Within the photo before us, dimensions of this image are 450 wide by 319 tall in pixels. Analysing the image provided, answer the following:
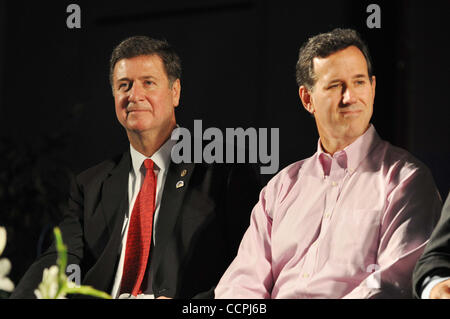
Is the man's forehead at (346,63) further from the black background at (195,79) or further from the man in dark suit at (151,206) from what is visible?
the man in dark suit at (151,206)

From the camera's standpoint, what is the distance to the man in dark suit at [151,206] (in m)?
2.68

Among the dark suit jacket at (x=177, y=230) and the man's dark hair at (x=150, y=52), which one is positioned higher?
the man's dark hair at (x=150, y=52)

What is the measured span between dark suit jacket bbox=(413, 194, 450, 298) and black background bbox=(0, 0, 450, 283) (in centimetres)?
43

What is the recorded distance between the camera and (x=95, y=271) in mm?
2803

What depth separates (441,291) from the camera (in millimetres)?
1919

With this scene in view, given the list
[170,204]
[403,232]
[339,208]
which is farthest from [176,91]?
[403,232]

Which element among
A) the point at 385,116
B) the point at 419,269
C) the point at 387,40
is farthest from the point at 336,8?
the point at 419,269

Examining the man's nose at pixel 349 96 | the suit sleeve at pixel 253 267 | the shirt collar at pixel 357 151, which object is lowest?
the suit sleeve at pixel 253 267

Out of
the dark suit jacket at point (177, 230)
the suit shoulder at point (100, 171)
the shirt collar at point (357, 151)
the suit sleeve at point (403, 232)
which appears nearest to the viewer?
the suit sleeve at point (403, 232)

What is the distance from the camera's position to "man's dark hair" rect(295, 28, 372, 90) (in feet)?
8.35

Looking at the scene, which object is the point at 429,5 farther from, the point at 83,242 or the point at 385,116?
the point at 83,242

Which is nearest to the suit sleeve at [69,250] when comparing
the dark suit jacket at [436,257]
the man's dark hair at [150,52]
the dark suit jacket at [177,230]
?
the dark suit jacket at [177,230]

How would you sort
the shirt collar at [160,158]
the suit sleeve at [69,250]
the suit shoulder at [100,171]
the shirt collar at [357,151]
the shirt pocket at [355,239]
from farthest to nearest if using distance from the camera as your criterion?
1. the suit shoulder at [100,171]
2. the shirt collar at [160,158]
3. the suit sleeve at [69,250]
4. the shirt collar at [357,151]
5. the shirt pocket at [355,239]

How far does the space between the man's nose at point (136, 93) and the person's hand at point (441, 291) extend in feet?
5.14
